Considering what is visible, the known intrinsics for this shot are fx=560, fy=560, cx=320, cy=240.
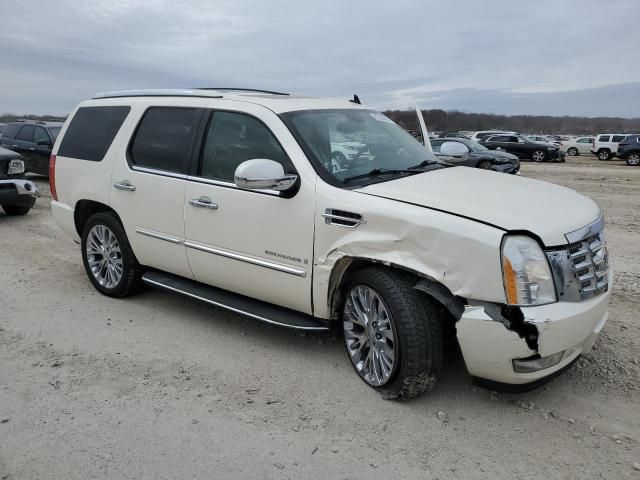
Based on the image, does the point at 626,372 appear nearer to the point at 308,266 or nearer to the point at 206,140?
the point at 308,266

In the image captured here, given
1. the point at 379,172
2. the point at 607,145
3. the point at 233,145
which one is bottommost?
the point at 607,145

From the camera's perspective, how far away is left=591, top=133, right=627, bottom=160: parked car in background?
100 ft

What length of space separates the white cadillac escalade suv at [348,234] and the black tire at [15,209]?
17.3 feet

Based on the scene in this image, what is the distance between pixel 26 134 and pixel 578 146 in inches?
1319

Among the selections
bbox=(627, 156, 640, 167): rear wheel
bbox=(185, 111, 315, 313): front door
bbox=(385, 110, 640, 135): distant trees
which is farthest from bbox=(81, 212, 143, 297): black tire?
bbox=(385, 110, 640, 135): distant trees

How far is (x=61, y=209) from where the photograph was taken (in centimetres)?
574

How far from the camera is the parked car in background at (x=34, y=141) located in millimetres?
13753

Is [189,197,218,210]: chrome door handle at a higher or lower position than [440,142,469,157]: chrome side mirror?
lower

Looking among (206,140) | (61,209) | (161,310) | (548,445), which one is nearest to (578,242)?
(548,445)

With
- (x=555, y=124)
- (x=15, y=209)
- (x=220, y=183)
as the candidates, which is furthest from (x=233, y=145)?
(x=555, y=124)

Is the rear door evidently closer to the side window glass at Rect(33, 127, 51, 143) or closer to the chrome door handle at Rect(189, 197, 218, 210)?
the chrome door handle at Rect(189, 197, 218, 210)

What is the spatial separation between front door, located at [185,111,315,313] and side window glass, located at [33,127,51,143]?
11.3 metres

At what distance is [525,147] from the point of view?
29031mm

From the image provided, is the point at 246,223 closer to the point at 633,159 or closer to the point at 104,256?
the point at 104,256
